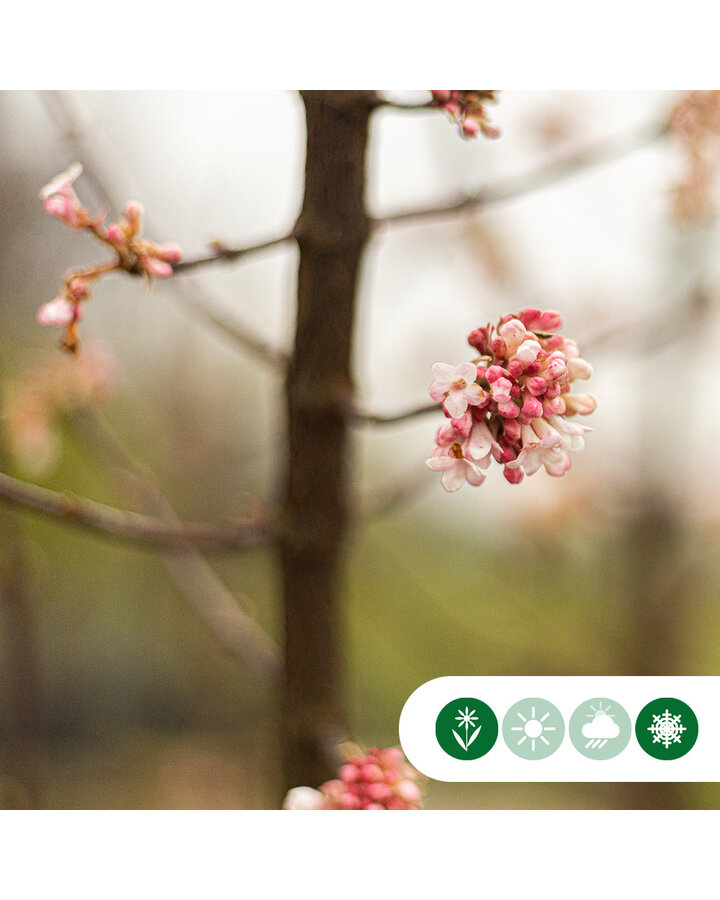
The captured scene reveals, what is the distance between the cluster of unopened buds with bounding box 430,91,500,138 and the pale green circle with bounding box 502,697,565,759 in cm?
54

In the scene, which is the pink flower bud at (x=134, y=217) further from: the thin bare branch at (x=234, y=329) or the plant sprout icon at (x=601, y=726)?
the plant sprout icon at (x=601, y=726)

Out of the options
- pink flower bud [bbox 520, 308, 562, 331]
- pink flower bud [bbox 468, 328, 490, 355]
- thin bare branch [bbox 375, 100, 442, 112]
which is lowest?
pink flower bud [bbox 468, 328, 490, 355]

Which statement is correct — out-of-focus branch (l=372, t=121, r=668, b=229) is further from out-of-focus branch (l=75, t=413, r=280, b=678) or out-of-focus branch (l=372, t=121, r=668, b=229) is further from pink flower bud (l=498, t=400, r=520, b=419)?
out-of-focus branch (l=75, t=413, r=280, b=678)

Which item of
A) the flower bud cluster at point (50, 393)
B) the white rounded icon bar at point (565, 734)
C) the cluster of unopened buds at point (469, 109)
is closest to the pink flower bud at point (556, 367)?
the cluster of unopened buds at point (469, 109)

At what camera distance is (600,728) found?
72 centimetres

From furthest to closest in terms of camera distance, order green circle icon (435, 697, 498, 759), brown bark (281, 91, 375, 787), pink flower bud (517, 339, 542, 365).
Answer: green circle icon (435, 697, 498, 759), brown bark (281, 91, 375, 787), pink flower bud (517, 339, 542, 365)

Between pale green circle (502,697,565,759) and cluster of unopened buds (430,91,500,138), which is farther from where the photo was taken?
pale green circle (502,697,565,759)

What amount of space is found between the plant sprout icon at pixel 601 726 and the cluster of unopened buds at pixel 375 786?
A: 0.24 m

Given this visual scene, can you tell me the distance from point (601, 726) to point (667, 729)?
2.7 inches

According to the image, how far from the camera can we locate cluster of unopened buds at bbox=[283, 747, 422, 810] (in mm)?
557

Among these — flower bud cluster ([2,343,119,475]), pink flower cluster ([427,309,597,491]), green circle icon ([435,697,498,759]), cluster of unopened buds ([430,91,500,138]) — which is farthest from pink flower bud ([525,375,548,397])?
flower bud cluster ([2,343,119,475])

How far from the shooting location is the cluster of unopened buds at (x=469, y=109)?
494 millimetres
